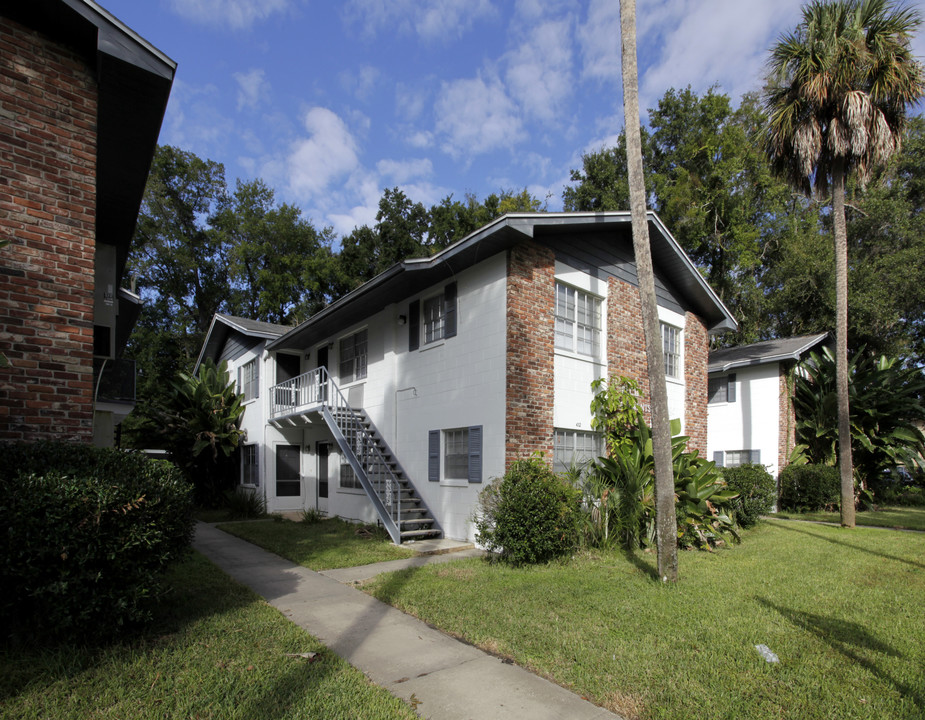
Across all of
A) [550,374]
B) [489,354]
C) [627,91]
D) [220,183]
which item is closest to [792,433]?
[550,374]

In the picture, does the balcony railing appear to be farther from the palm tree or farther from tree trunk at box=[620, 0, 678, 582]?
the palm tree

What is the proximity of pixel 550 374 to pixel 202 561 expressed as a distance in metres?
7.10

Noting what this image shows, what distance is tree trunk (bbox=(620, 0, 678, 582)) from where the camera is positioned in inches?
288

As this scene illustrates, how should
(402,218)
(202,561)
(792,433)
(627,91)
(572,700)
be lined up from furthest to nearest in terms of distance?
(402,218) < (792,433) < (202,561) < (627,91) < (572,700)

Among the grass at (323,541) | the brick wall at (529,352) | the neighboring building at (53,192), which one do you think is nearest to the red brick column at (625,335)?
the brick wall at (529,352)

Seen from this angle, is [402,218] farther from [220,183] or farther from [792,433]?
[792,433]

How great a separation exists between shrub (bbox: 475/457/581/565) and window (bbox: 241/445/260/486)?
11853 mm

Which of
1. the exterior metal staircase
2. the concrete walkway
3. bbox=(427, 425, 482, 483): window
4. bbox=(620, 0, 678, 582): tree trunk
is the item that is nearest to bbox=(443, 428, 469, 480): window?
bbox=(427, 425, 482, 483): window

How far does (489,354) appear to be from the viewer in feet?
35.6

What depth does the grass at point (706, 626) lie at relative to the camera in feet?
13.5

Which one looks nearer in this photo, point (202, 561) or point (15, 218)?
point (15, 218)

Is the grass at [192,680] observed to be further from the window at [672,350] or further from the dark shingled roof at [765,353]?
the dark shingled roof at [765,353]

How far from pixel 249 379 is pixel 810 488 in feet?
63.1

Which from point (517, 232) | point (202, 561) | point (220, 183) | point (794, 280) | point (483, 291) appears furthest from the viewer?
point (220, 183)
